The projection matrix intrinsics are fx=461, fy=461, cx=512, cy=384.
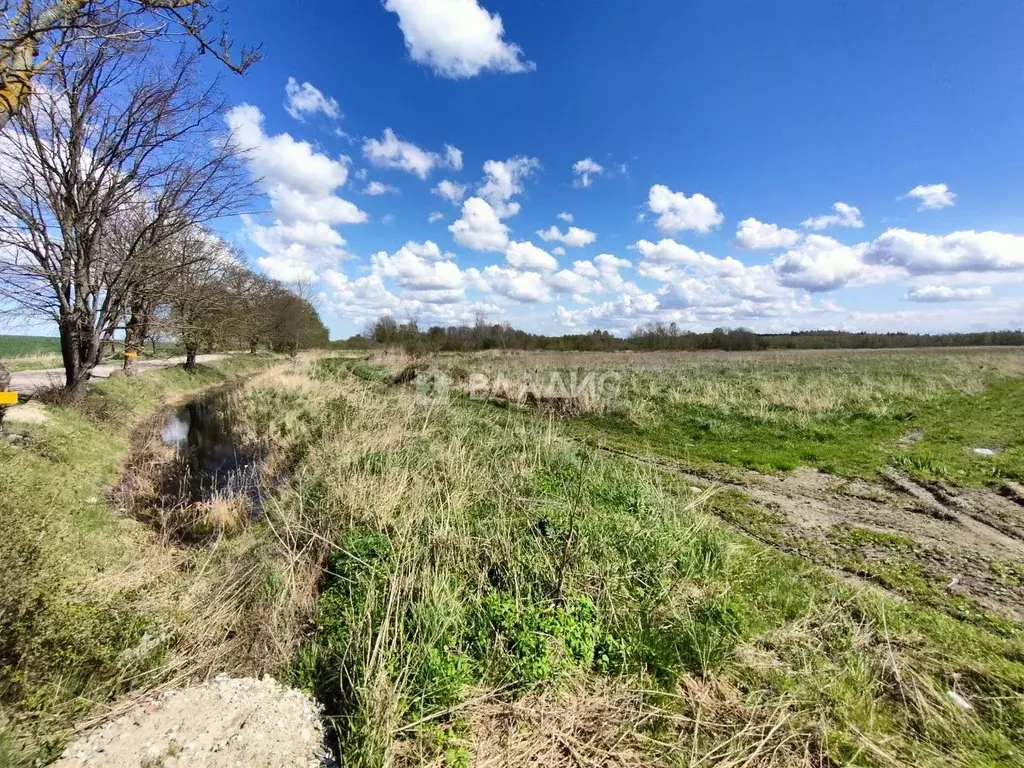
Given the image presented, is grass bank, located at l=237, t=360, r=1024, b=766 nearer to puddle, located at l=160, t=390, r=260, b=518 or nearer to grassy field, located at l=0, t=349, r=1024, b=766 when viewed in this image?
grassy field, located at l=0, t=349, r=1024, b=766

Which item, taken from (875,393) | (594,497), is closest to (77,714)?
(594,497)

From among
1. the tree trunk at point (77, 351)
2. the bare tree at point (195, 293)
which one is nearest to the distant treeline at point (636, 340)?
the bare tree at point (195, 293)

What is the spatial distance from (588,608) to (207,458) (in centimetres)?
1198

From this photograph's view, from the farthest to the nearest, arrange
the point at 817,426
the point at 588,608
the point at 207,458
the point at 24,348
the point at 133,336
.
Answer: the point at 24,348 → the point at 133,336 → the point at 207,458 → the point at 817,426 → the point at 588,608

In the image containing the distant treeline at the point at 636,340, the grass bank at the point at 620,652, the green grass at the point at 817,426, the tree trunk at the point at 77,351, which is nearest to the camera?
the grass bank at the point at 620,652

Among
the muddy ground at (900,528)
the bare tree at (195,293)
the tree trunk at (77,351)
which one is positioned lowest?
the muddy ground at (900,528)

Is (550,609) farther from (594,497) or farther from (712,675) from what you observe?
(594,497)

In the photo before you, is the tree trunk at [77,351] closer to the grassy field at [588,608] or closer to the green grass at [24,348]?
the grassy field at [588,608]

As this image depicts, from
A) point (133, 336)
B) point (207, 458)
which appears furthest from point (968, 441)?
point (133, 336)

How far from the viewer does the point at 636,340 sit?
66562mm

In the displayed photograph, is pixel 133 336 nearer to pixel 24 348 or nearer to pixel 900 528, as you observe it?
pixel 900 528

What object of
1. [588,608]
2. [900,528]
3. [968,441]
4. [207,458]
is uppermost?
[588,608]

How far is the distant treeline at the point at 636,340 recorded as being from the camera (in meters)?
47.5

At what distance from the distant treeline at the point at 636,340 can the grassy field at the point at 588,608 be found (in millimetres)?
34573
